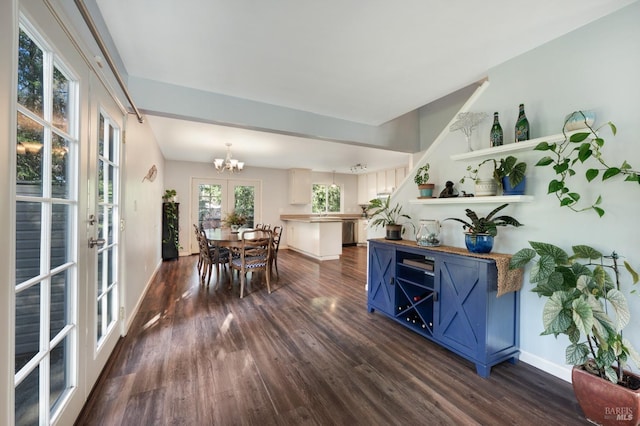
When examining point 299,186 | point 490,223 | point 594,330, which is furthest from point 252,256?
point 299,186

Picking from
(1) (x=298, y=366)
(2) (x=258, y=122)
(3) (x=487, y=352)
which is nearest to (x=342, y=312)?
(1) (x=298, y=366)

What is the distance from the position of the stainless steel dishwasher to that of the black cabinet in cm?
457

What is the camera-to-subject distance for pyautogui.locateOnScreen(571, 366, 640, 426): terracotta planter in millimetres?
1294

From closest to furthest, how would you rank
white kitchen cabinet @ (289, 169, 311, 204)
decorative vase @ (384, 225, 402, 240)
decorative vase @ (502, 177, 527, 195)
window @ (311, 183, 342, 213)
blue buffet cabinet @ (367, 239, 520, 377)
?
blue buffet cabinet @ (367, 239, 520, 377) < decorative vase @ (502, 177, 527, 195) < decorative vase @ (384, 225, 402, 240) < white kitchen cabinet @ (289, 169, 311, 204) < window @ (311, 183, 342, 213)

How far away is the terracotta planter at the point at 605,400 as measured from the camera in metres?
1.29

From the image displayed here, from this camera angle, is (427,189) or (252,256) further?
(252,256)

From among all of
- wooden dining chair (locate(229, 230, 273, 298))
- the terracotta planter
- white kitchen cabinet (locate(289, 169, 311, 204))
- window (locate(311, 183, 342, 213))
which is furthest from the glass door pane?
window (locate(311, 183, 342, 213))

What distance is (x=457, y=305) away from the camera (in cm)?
203

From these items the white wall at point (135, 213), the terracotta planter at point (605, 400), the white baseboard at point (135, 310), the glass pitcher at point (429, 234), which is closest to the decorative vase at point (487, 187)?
the glass pitcher at point (429, 234)

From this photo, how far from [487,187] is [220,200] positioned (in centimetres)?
606

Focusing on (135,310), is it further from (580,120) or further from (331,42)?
(580,120)

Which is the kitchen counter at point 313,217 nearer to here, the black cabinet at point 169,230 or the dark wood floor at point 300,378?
the black cabinet at point 169,230

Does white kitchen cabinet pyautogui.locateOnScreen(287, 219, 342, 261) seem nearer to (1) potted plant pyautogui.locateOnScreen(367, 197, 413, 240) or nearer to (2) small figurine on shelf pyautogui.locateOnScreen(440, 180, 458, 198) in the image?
(1) potted plant pyautogui.locateOnScreen(367, 197, 413, 240)

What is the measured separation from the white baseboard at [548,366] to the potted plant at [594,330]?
1.19 ft
